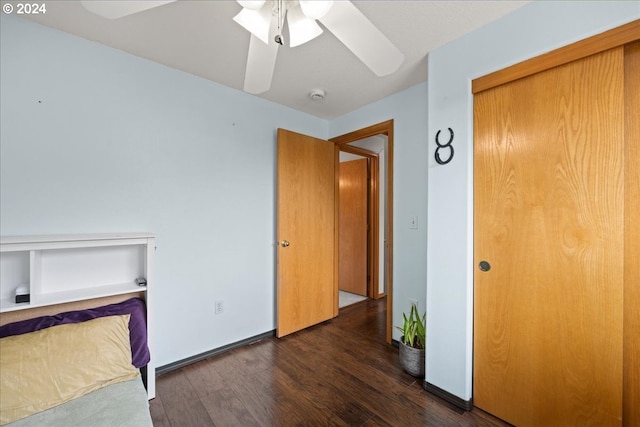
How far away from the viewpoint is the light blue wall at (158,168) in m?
1.54

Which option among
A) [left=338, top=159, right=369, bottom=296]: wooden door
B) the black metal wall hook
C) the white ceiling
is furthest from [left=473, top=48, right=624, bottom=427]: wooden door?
[left=338, top=159, right=369, bottom=296]: wooden door

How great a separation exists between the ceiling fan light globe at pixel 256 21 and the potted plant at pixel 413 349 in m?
2.05

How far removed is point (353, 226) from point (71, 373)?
3.31 meters

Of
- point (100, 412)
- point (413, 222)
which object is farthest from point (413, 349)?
point (100, 412)

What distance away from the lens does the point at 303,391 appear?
1784 mm

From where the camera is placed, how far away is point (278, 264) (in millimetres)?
2525

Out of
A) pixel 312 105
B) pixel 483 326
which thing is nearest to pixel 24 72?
pixel 312 105

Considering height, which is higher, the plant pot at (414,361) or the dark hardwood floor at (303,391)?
the plant pot at (414,361)

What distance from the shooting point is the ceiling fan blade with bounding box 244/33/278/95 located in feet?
3.93

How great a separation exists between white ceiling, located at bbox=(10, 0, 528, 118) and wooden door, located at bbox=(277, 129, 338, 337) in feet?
2.15

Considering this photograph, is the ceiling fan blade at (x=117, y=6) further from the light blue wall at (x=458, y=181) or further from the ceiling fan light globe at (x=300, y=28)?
the light blue wall at (x=458, y=181)

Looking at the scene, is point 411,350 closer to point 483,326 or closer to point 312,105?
point 483,326

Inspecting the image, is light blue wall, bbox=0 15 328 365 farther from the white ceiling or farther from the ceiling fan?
the ceiling fan

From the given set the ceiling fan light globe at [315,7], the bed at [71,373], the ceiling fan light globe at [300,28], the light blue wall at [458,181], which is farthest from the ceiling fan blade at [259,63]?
the bed at [71,373]
